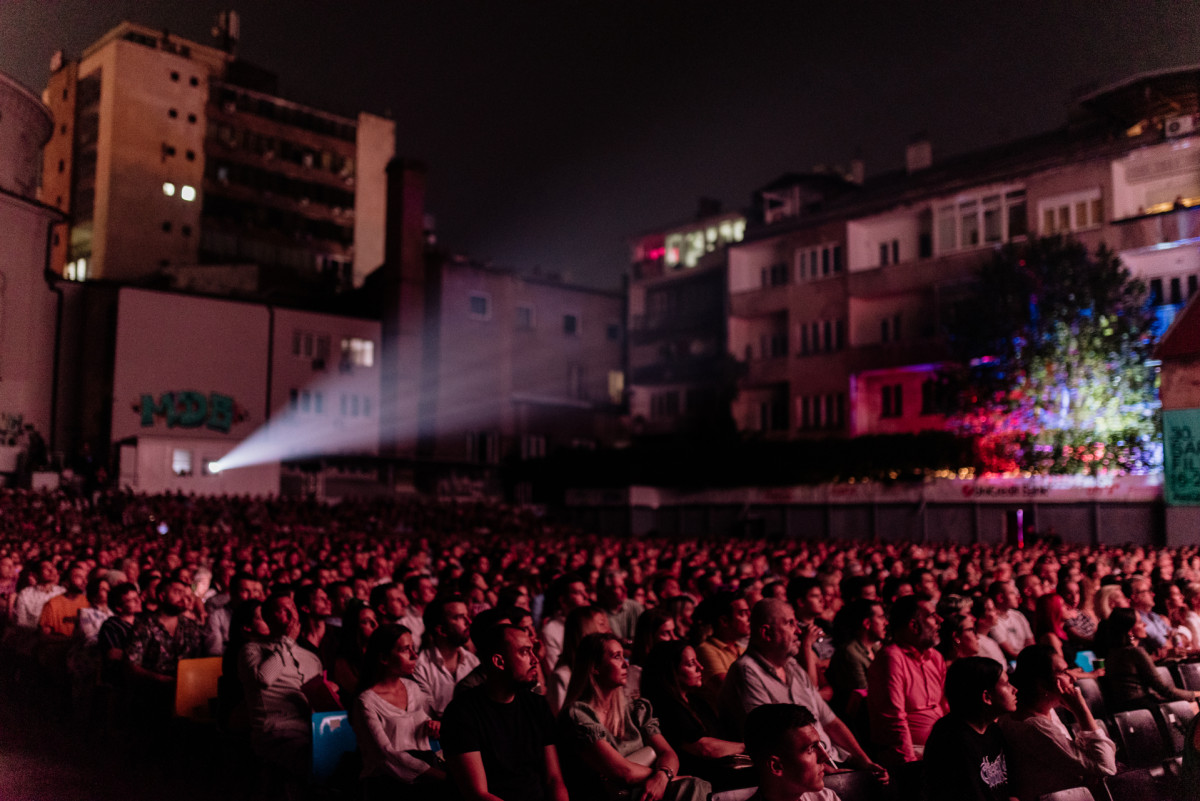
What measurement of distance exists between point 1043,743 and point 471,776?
2.76 m

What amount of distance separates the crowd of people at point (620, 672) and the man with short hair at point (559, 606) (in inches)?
0.9

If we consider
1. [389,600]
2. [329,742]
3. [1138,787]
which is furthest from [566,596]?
[1138,787]

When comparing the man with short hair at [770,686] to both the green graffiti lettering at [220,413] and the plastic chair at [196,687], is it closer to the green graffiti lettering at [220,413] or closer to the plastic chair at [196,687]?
the plastic chair at [196,687]

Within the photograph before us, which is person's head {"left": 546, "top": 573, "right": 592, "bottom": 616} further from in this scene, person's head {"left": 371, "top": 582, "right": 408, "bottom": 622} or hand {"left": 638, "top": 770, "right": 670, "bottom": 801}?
hand {"left": 638, "top": 770, "right": 670, "bottom": 801}

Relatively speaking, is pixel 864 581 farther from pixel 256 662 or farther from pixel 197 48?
pixel 197 48

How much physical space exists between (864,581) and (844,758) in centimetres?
359

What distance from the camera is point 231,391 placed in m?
39.6

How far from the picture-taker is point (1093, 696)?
719 cm

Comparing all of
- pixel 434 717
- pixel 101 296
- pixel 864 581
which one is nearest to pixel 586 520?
pixel 101 296

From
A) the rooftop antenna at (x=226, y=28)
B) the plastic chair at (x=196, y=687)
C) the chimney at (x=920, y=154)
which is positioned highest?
the rooftop antenna at (x=226, y=28)

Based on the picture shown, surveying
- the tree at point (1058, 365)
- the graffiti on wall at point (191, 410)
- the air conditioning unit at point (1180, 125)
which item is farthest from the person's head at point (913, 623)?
the graffiti on wall at point (191, 410)

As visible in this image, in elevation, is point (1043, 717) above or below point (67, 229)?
below

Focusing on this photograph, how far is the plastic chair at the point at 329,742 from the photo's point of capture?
6309mm

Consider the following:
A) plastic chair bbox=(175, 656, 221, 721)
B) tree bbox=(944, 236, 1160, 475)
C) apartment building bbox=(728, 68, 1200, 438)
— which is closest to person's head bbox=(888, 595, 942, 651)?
plastic chair bbox=(175, 656, 221, 721)
